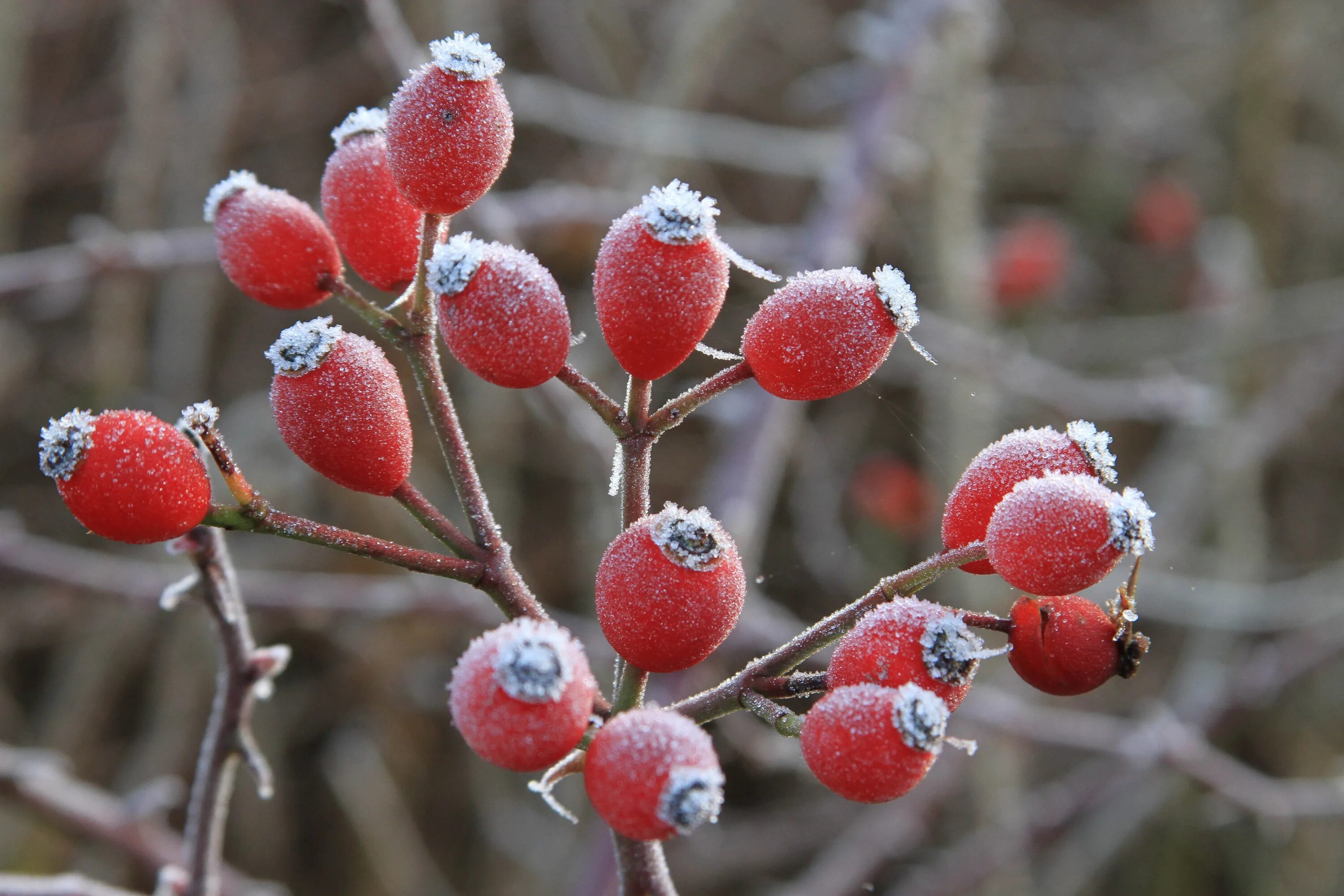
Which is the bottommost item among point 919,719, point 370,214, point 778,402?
point 919,719

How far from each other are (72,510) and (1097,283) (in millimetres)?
5413

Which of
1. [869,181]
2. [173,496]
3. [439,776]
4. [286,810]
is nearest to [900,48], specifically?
[869,181]

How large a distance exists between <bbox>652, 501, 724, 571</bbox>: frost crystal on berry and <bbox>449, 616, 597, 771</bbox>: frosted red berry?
5.1 inches

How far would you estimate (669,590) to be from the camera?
956 mm

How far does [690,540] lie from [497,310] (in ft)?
0.91

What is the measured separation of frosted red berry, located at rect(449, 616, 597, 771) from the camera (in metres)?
0.85

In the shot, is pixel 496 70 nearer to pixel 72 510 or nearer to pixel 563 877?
pixel 72 510

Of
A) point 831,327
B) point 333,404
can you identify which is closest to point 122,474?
point 333,404

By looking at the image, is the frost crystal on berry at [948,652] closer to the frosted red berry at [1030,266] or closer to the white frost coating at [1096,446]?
the white frost coating at [1096,446]

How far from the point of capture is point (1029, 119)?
5102 mm

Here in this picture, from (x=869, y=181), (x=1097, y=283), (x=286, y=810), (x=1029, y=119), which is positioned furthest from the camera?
(x=1097, y=283)

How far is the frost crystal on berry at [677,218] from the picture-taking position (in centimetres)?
99

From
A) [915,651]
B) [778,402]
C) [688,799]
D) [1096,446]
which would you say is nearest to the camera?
[688,799]

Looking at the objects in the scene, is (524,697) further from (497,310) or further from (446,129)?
(446,129)
